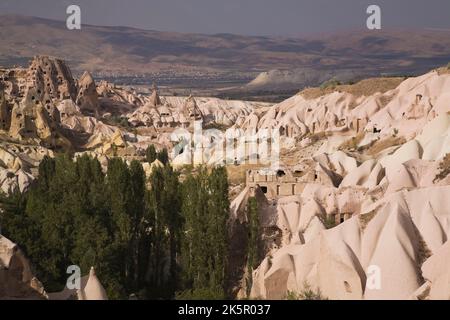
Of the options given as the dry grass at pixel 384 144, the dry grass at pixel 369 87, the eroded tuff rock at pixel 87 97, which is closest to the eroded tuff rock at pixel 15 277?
the dry grass at pixel 384 144

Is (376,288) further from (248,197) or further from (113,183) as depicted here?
(113,183)

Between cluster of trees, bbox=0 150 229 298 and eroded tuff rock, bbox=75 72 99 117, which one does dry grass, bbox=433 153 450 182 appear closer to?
cluster of trees, bbox=0 150 229 298

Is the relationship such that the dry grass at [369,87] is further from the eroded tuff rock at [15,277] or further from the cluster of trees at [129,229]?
the eroded tuff rock at [15,277]

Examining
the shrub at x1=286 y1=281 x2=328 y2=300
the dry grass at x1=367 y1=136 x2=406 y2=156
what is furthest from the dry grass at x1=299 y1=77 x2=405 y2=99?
the shrub at x1=286 y1=281 x2=328 y2=300

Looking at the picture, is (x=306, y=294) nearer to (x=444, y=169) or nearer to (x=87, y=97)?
(x=444, y=169)

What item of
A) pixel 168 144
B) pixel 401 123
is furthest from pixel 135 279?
pixel 168 144

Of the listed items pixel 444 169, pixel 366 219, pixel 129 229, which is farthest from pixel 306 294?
A: pixel 444 169
